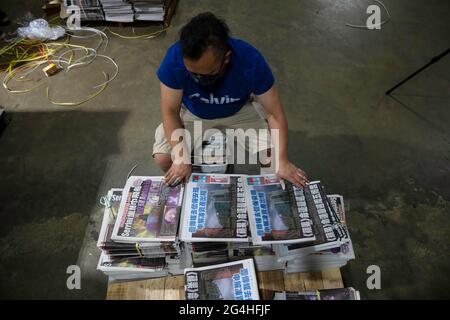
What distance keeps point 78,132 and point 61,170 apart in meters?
0.35

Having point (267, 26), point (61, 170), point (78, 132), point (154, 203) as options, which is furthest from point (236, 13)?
point (154, 203)

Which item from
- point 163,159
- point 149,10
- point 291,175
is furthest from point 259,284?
point 149,10

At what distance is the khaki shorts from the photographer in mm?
1741

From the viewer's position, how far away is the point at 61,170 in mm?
2201

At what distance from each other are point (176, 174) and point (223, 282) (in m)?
0.53

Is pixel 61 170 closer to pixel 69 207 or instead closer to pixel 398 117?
pixel 69 207

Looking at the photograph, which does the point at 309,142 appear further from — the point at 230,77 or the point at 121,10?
the point at 121,10

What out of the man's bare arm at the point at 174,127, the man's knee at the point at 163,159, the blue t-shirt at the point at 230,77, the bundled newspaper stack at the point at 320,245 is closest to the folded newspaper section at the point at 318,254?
the bundled newspaper stack at the point at 320,245

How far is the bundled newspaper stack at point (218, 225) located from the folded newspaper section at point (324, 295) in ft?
0.51

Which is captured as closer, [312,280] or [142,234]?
[142,234]

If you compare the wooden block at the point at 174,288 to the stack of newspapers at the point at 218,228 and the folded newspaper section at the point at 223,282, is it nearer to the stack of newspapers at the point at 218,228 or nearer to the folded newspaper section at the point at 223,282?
the stack of newspapers at the point at 218,228

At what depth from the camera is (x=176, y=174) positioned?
1500 millimetres

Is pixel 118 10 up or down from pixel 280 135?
up

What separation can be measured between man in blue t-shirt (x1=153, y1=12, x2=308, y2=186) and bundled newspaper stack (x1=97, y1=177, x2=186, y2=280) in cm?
13
